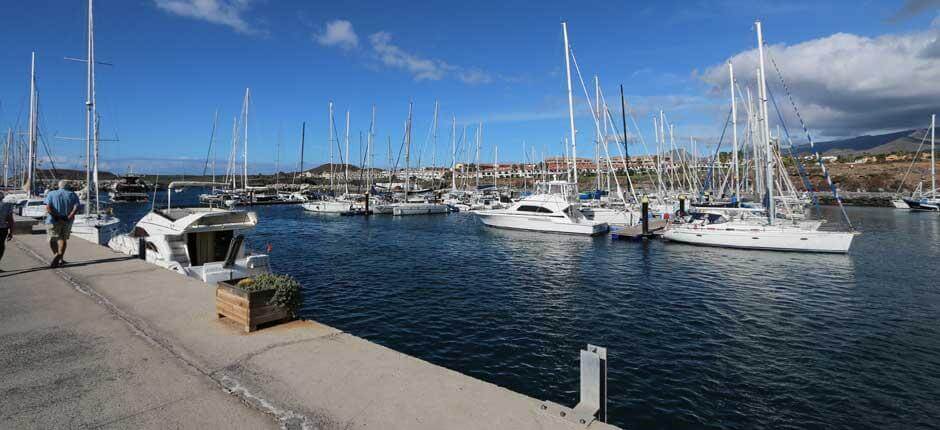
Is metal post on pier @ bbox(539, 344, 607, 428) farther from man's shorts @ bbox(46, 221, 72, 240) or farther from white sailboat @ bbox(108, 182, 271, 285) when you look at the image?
man's shorts @ bbox(46, 221, 72, 240)

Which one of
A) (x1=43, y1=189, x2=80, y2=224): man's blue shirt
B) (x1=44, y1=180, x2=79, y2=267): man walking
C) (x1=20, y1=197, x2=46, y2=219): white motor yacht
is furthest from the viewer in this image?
(x1=20, y1=197, x2=46, y2=219): white motor yacht

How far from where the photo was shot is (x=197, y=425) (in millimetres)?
4316

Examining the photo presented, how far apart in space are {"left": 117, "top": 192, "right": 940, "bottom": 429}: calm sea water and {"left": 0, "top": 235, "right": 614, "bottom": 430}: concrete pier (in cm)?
382

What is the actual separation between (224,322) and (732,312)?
45.6 feet

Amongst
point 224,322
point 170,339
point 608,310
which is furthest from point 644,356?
point 170,339

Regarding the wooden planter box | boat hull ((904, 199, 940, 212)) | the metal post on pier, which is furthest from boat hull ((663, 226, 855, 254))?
boat hull ((904, 199, 940, 212))

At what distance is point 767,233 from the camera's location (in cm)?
2698

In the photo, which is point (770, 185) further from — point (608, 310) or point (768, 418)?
point (768, 418)

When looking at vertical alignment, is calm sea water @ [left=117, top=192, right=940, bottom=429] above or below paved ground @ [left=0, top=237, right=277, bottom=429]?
below

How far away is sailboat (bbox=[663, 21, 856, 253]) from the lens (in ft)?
84.6

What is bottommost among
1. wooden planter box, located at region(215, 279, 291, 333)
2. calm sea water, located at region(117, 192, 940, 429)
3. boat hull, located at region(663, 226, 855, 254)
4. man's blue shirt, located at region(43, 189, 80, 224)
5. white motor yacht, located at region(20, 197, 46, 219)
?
calm sea water, located at region(117, 192, 940, 429)

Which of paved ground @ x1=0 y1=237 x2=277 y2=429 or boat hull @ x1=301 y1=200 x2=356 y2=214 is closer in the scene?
paved ground @ x1=0 y1=237 x2=277 y2=429

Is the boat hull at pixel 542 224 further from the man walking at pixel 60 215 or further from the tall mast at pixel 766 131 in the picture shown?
the man walking at pixel 60 215

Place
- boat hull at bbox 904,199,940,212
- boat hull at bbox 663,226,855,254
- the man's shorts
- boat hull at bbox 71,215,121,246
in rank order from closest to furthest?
the man's shorts
boat hull at bbox 71,215,121,246
boat hull at bbox 663,226,855,254
boat hull at bbox 904,199,940,212
